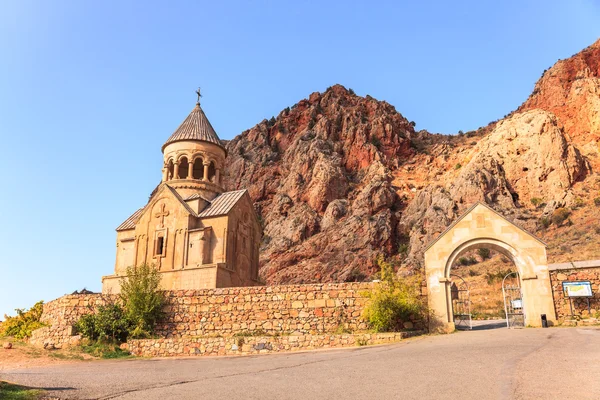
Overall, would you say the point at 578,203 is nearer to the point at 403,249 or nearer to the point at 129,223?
the point at 403,249

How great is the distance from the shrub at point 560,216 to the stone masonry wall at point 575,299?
3298cm

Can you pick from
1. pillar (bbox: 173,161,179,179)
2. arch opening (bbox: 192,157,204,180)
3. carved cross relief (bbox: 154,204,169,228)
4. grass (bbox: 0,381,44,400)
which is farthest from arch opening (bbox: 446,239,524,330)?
pillar (bbox: 173,161,179,179)

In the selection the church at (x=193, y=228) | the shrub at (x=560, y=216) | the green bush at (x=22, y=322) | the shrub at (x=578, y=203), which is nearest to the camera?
the green bush at (x=22, y=322)

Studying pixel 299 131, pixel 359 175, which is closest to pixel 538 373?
pixel 359 175

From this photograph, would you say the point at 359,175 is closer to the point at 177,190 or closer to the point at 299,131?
the point at 299,131

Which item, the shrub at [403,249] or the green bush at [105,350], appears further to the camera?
the shrub at [403,249]

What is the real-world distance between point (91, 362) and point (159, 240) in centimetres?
930

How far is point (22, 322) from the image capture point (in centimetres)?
2167

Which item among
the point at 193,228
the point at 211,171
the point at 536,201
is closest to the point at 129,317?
the point at 193,228

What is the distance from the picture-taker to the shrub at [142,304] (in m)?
17.0

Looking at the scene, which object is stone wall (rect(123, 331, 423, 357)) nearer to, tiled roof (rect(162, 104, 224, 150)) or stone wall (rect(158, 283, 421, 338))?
stone wall (rect(158, 283, 421, 338))

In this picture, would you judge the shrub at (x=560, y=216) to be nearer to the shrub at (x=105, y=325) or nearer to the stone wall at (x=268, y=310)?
the stone wall at (x=268, y=310)

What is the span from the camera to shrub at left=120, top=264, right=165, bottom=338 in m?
17.0

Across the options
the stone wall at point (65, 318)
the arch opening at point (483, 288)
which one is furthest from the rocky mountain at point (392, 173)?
the stone wall at point (65, 318)
